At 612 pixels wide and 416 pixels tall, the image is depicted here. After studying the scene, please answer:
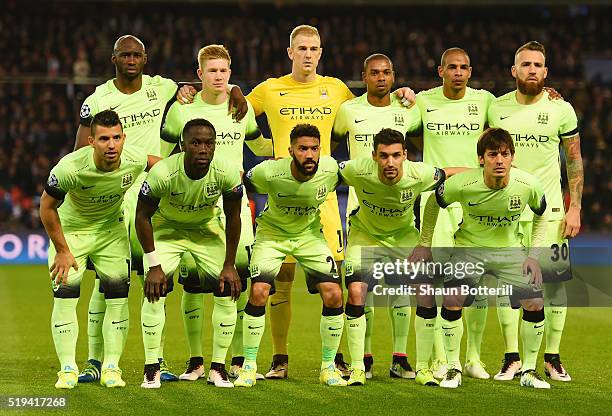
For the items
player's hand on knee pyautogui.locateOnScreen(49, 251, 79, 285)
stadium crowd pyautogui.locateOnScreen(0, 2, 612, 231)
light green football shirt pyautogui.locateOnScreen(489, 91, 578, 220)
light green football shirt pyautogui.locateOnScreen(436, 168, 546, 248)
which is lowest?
player's hand on knee pyautogui.locateOnScreen(49, 251, 79, 285)

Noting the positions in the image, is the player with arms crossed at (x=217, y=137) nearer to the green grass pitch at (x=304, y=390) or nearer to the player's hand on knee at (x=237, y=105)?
the player's hand on knee at (x=237, y=105)

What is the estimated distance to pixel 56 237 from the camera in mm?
7918

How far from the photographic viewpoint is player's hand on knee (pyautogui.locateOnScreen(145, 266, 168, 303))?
26.2ft

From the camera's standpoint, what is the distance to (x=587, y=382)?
27.9 ft

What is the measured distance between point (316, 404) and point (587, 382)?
7.79 feet

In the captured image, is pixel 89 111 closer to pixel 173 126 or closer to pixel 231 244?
pixel 173 126

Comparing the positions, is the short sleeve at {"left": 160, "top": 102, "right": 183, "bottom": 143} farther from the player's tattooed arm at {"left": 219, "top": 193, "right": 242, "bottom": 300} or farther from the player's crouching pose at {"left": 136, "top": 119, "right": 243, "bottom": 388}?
the player's tattooed arm at {"left": 219, "top": 193, "right": 242, "bottom": 300}

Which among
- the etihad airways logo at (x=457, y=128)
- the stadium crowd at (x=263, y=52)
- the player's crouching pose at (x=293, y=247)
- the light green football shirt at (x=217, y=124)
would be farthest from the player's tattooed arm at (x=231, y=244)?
the stadium crowd at (x=263, y=52)

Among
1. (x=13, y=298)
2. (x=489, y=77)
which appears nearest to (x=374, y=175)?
(x=13, y=298)

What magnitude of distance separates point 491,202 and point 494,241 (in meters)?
0.34

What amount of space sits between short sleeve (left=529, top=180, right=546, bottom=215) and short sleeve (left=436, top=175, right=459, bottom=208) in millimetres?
565

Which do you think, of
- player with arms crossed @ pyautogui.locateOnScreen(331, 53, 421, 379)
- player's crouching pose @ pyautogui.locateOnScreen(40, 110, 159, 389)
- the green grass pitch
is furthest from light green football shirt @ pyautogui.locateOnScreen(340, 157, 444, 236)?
player's crouching pose @ pyautogui.locateOnScreen(40, 110, 159, 389)

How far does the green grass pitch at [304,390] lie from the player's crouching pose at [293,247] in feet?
1.10

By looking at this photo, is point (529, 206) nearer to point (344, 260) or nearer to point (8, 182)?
point (344, 260)
